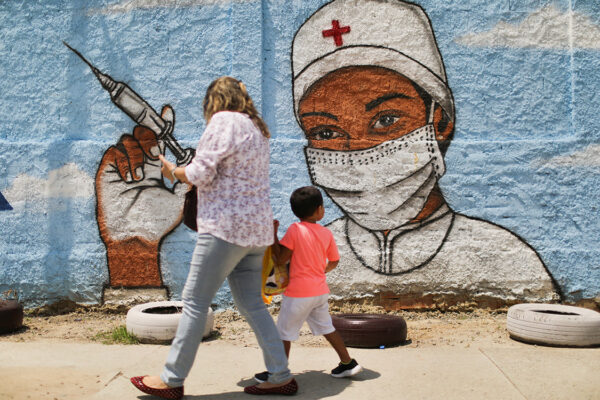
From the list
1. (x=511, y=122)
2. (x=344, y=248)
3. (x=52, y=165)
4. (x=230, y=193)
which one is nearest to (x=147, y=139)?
(x=52, y=165)

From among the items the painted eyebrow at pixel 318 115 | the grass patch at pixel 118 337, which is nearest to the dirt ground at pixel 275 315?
the grass patch at pixel 118 337

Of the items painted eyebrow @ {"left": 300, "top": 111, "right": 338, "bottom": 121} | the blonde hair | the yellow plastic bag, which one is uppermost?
painted eyebrow @ {"left": 300, "top": 111, "right": 338, "bottom": 121}

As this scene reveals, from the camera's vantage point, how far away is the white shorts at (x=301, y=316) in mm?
3156

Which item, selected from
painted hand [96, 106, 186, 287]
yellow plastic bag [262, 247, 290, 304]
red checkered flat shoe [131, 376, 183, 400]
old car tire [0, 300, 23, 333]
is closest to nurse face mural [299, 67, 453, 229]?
painted hand [96, 106, 186, 287]

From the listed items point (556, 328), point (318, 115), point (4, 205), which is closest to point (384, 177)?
point (318, 115)

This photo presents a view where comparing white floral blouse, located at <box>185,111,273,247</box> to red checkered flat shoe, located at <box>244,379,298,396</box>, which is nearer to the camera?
white floral blouse, located at <box>185,111,273,247</box>

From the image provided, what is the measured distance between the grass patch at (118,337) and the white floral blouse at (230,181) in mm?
1926

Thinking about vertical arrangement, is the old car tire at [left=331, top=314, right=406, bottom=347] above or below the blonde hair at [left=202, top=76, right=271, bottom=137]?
below

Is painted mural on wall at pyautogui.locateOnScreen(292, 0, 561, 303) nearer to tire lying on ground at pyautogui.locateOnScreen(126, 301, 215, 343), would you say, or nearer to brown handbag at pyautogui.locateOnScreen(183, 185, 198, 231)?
tire lying on ground at pyautogui.locateOnScreen(126, 301, 215, 343)

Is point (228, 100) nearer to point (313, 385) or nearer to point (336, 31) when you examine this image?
point (313, 385)

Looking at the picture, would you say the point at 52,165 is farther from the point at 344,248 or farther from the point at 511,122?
the point at 511,122

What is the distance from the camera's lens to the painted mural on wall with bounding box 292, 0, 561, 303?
15.9 feet

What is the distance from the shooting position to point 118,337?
14.4 ft

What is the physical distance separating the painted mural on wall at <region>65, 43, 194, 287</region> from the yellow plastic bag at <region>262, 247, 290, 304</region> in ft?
6.98
